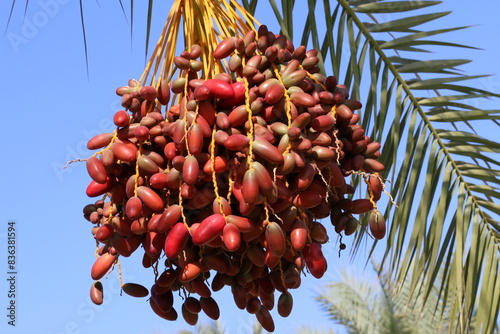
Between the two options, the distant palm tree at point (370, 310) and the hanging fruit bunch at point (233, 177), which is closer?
the hanging fruit bunch at point (233, 177)

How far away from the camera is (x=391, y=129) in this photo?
2.41 m

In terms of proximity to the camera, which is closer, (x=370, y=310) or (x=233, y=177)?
(x=233, y=177)

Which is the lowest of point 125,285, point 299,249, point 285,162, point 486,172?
point 125,285

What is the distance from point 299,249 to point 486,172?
1247 millimetres

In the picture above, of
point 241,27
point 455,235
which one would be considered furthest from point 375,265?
point 241,27

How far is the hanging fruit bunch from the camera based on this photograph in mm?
1340

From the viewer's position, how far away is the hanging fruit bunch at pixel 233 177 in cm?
134

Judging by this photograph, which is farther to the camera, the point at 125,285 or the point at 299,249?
the point at 125,285

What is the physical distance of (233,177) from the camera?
1383 mm

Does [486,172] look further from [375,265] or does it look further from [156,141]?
[375,265]

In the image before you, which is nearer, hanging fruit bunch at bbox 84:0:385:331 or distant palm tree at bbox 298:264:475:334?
hanging fruit bunch at bbox 84:0:385:331

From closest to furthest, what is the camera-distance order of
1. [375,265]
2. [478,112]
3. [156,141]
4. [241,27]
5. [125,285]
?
[156,141] < [125,285] < [241,27] < [478,112] < [375,265]

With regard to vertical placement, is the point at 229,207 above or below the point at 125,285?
above

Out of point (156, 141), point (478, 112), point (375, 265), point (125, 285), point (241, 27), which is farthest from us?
point (375, 265)
